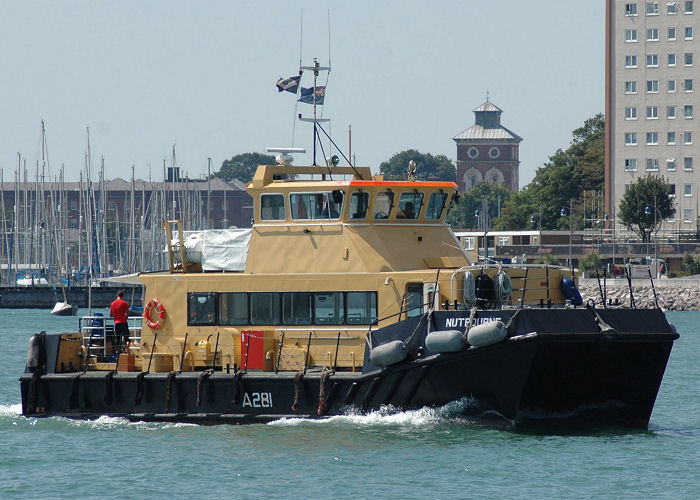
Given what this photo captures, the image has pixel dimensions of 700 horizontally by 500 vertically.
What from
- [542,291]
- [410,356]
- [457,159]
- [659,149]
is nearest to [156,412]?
[410,356]

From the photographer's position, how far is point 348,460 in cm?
1745

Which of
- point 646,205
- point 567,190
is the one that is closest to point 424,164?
point 567,190

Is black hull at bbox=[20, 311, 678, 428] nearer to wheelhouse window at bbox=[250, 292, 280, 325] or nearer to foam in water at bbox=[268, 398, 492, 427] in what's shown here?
foam in water at bbox=[268, 398, 492, 427]

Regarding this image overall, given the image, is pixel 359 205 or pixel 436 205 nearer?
pixel 359 205

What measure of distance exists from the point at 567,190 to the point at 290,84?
75.2 m

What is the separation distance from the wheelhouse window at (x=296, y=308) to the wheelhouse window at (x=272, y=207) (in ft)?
4.50

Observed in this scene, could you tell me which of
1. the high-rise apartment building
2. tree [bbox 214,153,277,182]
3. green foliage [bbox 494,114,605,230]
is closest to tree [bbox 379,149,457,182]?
tree [bbox 214,153,277,182]

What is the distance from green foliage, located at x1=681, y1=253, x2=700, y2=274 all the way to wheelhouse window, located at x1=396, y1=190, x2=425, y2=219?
57.0m

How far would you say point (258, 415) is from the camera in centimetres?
1945

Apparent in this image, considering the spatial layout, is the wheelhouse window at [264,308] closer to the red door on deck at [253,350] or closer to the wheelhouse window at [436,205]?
the red door on deck at [253,350]

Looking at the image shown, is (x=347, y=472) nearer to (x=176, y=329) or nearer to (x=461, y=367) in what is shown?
(x=461, y=367)

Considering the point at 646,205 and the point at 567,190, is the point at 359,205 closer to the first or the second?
the point at 646,205

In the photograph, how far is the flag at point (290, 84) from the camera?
22219mm

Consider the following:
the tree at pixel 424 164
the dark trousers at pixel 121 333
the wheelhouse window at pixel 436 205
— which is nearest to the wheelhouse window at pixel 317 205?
the wheelhouse window at pixel 436 205
